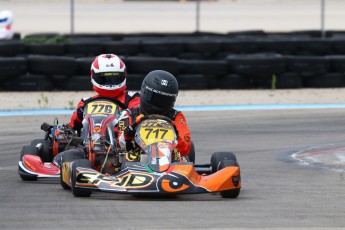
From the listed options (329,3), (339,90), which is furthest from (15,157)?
(329,3)

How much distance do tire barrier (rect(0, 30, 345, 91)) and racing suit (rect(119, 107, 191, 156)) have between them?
8.35m

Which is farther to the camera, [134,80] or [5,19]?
[5,19]

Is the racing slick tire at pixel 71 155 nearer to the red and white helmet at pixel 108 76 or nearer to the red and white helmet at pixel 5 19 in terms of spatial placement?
the red and white helmet at pixel 108 76

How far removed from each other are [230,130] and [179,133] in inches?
186

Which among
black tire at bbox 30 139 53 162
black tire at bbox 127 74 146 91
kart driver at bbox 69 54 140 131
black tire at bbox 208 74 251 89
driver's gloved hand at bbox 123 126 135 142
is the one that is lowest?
black tire at bbox 208 74 251 89

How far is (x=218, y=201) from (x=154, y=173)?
544 millimetres

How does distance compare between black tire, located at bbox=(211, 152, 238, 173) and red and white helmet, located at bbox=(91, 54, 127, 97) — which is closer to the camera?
black tire, located at bbox=(211, 152, 238, 173)

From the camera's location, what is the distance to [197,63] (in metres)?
17.6

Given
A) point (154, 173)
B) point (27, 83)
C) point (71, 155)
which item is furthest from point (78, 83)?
A: point (154, 173)

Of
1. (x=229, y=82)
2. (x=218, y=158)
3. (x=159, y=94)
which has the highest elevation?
(x=159, y=94)

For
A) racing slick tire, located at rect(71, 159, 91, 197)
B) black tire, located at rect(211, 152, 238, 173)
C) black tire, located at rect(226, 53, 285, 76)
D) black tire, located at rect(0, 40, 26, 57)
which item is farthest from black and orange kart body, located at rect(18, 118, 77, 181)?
black tire, located at rect(0, 40, 26, 57)

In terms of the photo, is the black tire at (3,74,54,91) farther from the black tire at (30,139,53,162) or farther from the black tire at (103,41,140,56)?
the black tire at (30,139,53,162)

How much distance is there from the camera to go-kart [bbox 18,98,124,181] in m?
8.98

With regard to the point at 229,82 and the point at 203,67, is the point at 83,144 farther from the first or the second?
the point at 229,82
